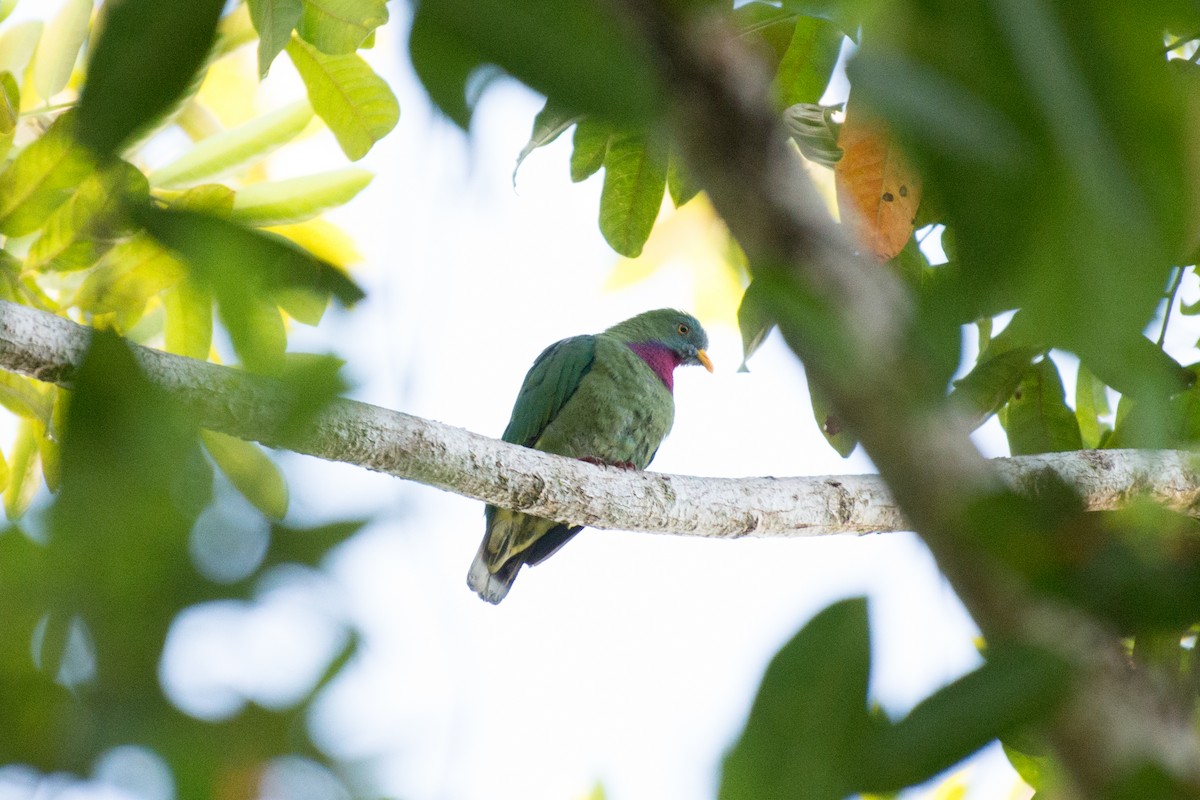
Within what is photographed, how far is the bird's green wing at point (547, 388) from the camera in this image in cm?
452

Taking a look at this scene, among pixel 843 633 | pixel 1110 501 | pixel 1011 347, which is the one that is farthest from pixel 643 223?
pixel 843 633

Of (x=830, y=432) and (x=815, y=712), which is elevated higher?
(x=815, y=712)

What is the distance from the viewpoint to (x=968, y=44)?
12.3 inches

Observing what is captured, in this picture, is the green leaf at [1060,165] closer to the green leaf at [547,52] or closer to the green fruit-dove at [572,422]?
the green leaf at [547,52]

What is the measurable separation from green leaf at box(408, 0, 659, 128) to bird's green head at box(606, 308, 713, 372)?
4985 millimetres

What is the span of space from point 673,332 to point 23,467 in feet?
11.3

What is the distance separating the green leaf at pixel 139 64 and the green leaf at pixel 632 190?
1.82 metres

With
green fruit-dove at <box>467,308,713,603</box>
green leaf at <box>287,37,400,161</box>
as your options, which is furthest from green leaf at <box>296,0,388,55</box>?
green fruit-dove at <box>467,308,713,603</box>

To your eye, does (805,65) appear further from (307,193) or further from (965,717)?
(965,717)

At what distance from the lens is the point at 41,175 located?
633mm

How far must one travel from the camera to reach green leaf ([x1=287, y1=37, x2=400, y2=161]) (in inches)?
80.8

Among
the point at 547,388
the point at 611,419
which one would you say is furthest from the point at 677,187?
the point at 547,388

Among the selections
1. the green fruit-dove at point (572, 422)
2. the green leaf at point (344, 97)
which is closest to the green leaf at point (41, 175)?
the green leaf at point (344, 97)

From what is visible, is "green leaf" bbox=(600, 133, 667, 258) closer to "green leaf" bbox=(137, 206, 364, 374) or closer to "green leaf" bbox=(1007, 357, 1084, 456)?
"green leaf" bbox=(1007, 357, 1084, 456)
